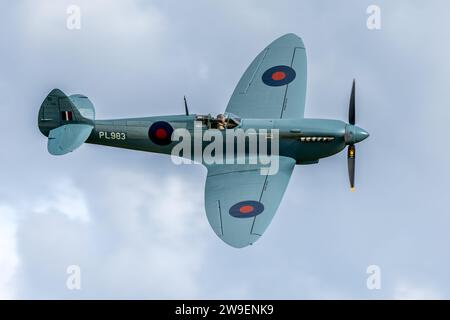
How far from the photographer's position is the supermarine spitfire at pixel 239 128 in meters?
27.9

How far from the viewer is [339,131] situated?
28.9 metres

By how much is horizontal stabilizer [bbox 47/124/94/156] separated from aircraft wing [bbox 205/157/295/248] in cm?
377

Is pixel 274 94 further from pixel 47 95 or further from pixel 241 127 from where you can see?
pixel 47 95

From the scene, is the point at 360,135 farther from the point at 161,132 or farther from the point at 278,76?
the point at 161,132

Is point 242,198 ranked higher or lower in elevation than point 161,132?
lower

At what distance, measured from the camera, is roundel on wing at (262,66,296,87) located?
3128 centimetres

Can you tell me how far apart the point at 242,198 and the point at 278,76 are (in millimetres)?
5167

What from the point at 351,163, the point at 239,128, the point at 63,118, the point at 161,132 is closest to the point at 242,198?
the point at 239,128

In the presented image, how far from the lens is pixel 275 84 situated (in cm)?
3123

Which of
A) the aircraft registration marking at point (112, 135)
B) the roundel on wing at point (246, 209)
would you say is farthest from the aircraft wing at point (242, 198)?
the aircraft registration marking at point (112, 135)

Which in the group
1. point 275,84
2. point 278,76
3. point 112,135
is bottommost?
point 112,135

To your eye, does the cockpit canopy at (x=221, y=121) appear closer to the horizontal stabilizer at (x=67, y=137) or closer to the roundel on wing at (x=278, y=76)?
the roundel on wing at (x=278, y=76)

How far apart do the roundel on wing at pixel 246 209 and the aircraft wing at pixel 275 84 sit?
3.48 metres

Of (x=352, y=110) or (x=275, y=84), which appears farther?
(x=275, y=84)
